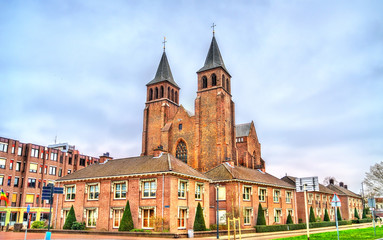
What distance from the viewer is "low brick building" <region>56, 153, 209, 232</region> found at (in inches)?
1309

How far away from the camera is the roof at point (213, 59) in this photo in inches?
2280

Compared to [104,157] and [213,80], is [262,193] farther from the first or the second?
[104,157]

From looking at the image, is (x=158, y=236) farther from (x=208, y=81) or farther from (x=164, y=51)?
(x=164, y=51)

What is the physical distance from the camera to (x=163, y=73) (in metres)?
64.3

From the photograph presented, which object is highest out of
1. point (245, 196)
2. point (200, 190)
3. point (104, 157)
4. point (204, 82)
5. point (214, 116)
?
point (204, 82)

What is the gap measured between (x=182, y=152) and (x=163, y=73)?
17.1 metres

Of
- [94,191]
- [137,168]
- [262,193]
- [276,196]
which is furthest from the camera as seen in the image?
[276,196]

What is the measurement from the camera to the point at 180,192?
114ft

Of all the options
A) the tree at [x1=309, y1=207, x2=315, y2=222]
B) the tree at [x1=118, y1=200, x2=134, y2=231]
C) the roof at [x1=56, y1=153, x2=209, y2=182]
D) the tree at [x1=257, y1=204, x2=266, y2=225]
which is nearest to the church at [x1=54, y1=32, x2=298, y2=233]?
the roof at [x1=56, y1=153, x2=209, y2=182]

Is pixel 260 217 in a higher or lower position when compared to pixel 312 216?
higher

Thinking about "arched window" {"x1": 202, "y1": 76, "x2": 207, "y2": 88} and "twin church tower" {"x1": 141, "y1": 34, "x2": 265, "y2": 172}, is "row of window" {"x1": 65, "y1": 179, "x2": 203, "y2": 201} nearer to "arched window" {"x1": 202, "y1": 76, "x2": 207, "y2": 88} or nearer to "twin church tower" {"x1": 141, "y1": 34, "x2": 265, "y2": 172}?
"twin church tower" {"x1": 141, "y1": 34, "x2": 265, "y2": 172}

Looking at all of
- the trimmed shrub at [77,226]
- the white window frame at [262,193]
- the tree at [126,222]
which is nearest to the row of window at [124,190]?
the tree at [126,222]

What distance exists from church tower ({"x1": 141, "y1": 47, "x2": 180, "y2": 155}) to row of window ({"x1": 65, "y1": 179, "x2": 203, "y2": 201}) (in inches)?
749

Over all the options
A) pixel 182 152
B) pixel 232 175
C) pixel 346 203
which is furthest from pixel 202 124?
pixel 346 203
